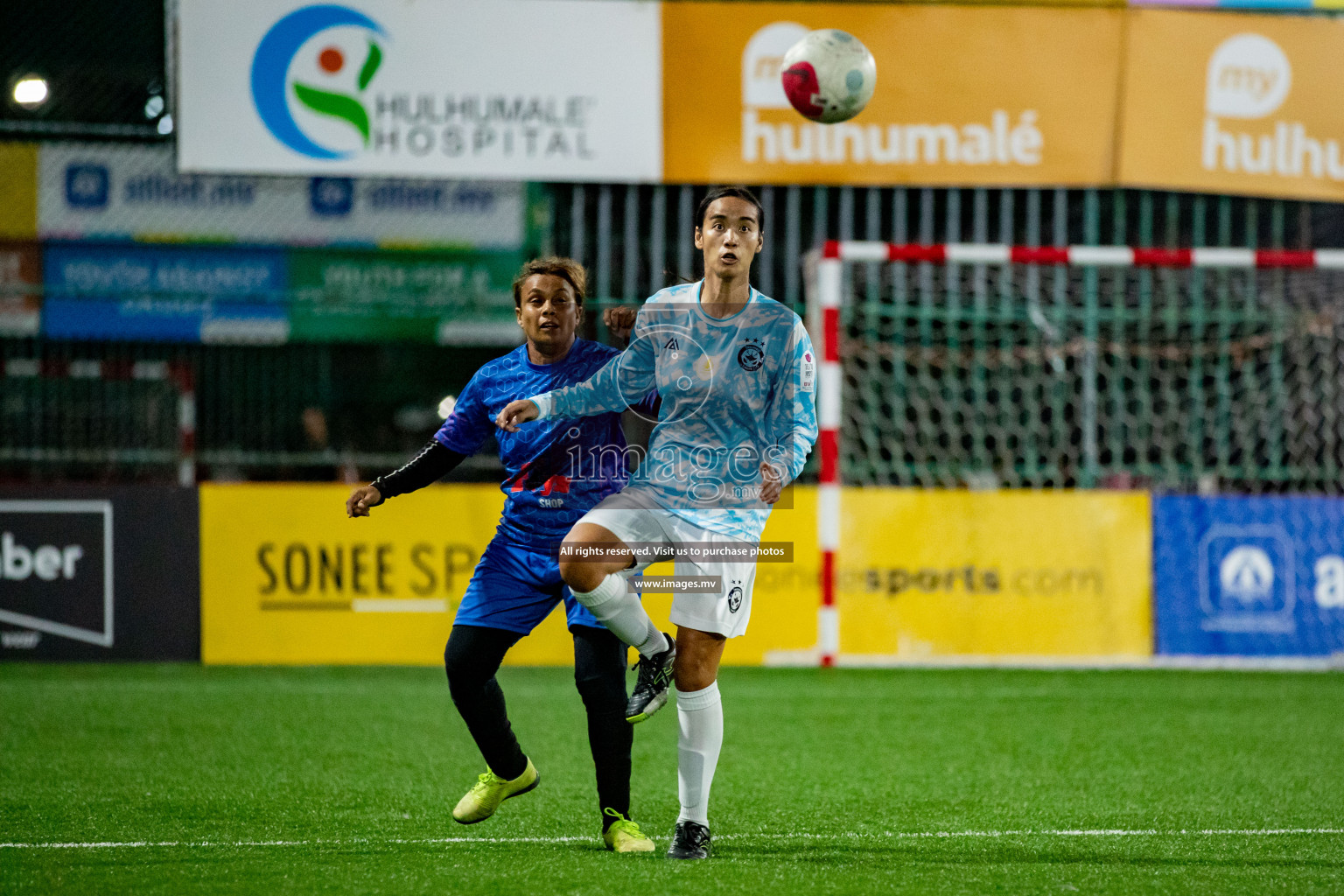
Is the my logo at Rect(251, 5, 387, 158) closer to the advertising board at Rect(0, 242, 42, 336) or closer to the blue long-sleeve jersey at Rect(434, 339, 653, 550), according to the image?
the advertising board at Rect(0, 242, 42, 336)

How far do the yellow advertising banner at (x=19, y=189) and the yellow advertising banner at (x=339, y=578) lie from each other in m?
3.37

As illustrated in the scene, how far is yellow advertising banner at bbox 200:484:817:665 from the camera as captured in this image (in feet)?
30.0

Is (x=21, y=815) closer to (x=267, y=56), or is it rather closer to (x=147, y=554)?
(x=147, y=554)

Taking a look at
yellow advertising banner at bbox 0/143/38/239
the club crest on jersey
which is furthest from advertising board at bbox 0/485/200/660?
the club crest on jersey

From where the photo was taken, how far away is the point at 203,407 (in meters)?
10.0

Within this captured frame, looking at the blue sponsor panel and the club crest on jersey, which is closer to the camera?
the club crest on jersey

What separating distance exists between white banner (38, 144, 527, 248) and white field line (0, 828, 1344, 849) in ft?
24.5

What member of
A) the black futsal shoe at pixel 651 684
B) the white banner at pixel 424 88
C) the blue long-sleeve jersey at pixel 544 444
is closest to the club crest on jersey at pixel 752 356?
the blue long-sleeve jersey at pixel 544 444

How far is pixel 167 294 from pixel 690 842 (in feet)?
23.6

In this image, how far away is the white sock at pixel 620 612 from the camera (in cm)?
410

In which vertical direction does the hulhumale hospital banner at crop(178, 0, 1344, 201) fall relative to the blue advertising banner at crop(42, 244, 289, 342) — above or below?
above

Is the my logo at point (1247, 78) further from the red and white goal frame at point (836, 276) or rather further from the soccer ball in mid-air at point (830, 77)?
the soccer ball in mid-air at point (830, 77)

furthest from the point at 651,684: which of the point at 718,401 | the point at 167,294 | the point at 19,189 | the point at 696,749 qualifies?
the point at 19,189

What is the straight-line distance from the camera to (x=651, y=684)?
4.29 m
